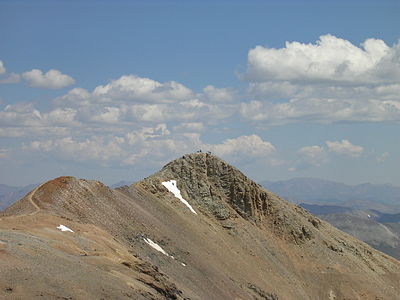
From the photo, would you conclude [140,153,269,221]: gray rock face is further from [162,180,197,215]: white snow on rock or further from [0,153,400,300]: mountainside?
[162,180,197,215]: white snow on rock

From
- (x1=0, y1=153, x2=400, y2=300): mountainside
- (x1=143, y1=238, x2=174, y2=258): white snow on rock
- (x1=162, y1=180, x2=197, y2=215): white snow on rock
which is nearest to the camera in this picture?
(x1=0, y1=153, x2=400, y2=300): mountainside

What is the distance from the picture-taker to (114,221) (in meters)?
64.5

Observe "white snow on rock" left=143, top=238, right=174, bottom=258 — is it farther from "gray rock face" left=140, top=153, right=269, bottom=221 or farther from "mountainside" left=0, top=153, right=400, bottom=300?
"gray rock face" left=140, top=153, right=269, bottom=221

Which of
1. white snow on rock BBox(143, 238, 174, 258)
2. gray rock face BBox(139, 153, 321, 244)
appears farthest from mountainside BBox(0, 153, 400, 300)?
white snow on rock BBox(143, 238, 174, 258)

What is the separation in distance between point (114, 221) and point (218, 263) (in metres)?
16.3

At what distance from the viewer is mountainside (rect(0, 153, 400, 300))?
38.4 meters

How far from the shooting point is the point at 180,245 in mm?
69438

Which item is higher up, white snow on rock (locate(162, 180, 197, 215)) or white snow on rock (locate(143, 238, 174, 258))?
white snow on rock (locate(162, 180, 197, 215))

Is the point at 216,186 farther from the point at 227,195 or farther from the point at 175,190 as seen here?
the point at 175,190

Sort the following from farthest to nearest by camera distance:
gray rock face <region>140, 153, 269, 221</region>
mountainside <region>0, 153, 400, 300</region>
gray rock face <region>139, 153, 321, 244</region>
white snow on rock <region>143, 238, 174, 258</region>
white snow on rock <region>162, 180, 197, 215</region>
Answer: gray rock face <region>139, 153, 321, 244</region>, gray rock face <region>140, 153, 269, 221</region>, white snow on rock <region>162, 180, 197, 215</region>, white snow on rock <region>143, 238, 174, 258</region>, mountainside <region>0, 153, 400, 300</region>

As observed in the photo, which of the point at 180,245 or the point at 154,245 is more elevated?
the point at 154,245

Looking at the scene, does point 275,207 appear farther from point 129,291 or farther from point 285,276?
point 129,291

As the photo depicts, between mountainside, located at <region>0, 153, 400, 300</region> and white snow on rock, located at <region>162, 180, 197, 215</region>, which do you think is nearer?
mountainside, located at <region>0, 153, 400, 300</region>

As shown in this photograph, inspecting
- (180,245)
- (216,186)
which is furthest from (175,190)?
(180,245)
